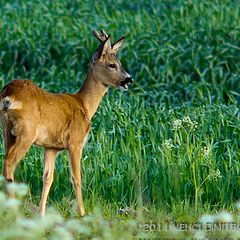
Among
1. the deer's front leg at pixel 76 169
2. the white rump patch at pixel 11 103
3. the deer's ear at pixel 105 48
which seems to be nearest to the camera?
the white rump patch at pixel 11 103

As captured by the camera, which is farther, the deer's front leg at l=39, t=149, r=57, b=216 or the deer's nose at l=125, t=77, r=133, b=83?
the deer's nose at l=125, t=77, r=133, b=83

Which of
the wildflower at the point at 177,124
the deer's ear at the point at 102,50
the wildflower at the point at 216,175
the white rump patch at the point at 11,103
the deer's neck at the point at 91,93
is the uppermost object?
the deer's ear at the point at 102,50

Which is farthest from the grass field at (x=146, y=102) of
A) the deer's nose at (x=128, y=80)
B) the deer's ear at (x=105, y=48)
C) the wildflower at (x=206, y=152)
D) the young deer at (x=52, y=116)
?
the deer's ear at (x=105, y=48)

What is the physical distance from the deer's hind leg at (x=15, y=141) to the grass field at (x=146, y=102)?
0.48 meters

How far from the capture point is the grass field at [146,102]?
31.9 ft

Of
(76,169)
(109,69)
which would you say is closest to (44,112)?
(76,169)

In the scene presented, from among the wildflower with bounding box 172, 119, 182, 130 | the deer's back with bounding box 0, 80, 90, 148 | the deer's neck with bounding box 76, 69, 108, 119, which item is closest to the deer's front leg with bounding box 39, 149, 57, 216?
the deer's back with bounding box 0, 80, 90, 148

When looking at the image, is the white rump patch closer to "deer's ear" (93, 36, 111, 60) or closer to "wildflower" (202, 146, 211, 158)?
"deer's ear" (93, 36, 111, 60)

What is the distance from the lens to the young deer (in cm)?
879

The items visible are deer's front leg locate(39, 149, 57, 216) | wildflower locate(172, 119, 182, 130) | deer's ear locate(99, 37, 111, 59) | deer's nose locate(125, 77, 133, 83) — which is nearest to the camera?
deer's front leg locate(39, 149, 57, 216)

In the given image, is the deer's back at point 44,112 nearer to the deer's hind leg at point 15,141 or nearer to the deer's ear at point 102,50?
the deer's hind leg at point 15,141

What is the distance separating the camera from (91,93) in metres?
9.98

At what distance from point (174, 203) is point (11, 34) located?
913cm

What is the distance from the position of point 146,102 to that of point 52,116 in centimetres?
455
